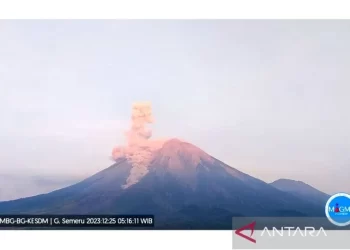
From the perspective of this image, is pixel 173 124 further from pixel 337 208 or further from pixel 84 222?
pixel 337 208

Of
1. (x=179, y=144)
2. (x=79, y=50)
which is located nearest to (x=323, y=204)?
(x=179, y=144)

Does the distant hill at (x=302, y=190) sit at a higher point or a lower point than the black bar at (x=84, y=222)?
higher

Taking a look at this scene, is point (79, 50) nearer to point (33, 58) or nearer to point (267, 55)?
point (33, 58)

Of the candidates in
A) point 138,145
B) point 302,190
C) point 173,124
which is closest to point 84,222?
point 138,145
